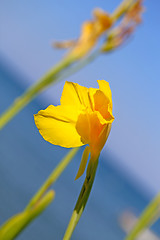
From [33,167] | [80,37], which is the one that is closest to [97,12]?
[80,37]

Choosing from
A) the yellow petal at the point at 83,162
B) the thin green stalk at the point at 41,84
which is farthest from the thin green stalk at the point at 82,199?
the thin green stalk at the point at 41,84

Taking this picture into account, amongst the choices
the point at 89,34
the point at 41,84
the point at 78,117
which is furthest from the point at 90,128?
the point at 89,34

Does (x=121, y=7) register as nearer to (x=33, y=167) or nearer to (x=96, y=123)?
(x=96, y=123)

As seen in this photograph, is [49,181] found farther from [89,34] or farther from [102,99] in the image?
[89,34]

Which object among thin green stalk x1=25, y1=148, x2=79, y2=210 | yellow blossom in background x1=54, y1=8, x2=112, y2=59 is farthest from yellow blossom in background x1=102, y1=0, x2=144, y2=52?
thin green stalk x1=25, y1=148, x2=79, y2=210

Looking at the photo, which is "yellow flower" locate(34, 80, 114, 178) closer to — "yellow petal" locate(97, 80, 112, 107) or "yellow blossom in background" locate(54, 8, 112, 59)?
"yellow petal" locate(97, 80, 112, 107)

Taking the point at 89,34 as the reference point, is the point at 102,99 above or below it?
below

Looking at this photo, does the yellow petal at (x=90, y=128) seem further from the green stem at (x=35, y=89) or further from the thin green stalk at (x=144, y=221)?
the green stem at (x=35, y=89)
